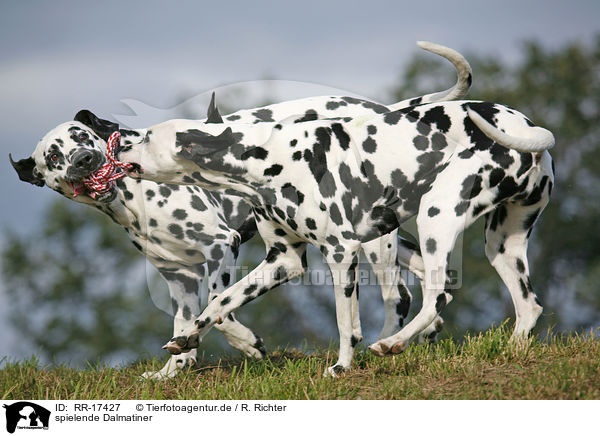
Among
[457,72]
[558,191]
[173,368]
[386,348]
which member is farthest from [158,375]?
[558,191]


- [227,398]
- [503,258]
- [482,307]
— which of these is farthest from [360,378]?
[482,307]

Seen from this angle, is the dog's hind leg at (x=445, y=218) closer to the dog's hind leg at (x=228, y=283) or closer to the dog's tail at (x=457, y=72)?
the dog's tail at (x=457, y=72)

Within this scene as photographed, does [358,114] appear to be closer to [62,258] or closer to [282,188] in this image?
[282,188]

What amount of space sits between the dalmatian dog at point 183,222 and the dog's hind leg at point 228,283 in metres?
0.01

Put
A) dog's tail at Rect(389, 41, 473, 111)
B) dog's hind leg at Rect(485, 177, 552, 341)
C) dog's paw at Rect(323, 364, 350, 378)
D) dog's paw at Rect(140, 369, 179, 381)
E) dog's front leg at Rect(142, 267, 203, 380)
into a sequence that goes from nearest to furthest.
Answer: dog's paw at Rect(323, 364, 350, 378) → dog's hind leg at Rect(485, 177, 552, 341) → dog's tail at Rect(389, 41, 473, 111) → dog's paw at Rect(140, 369, 179, 381) → dog's front leg at Rect(142, 267, 203, 380)

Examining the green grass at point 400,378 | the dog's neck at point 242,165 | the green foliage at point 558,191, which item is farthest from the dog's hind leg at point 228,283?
the green foliage at point 558,191

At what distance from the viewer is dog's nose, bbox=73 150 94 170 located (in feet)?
23.6

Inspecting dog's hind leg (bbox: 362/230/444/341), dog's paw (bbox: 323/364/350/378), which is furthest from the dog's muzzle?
dog's paw (bbox: 323/364/350/378)

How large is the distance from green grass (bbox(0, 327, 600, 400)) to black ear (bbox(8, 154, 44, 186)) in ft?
6.84

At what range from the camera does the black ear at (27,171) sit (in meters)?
7.62

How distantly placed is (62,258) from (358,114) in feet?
60.0
